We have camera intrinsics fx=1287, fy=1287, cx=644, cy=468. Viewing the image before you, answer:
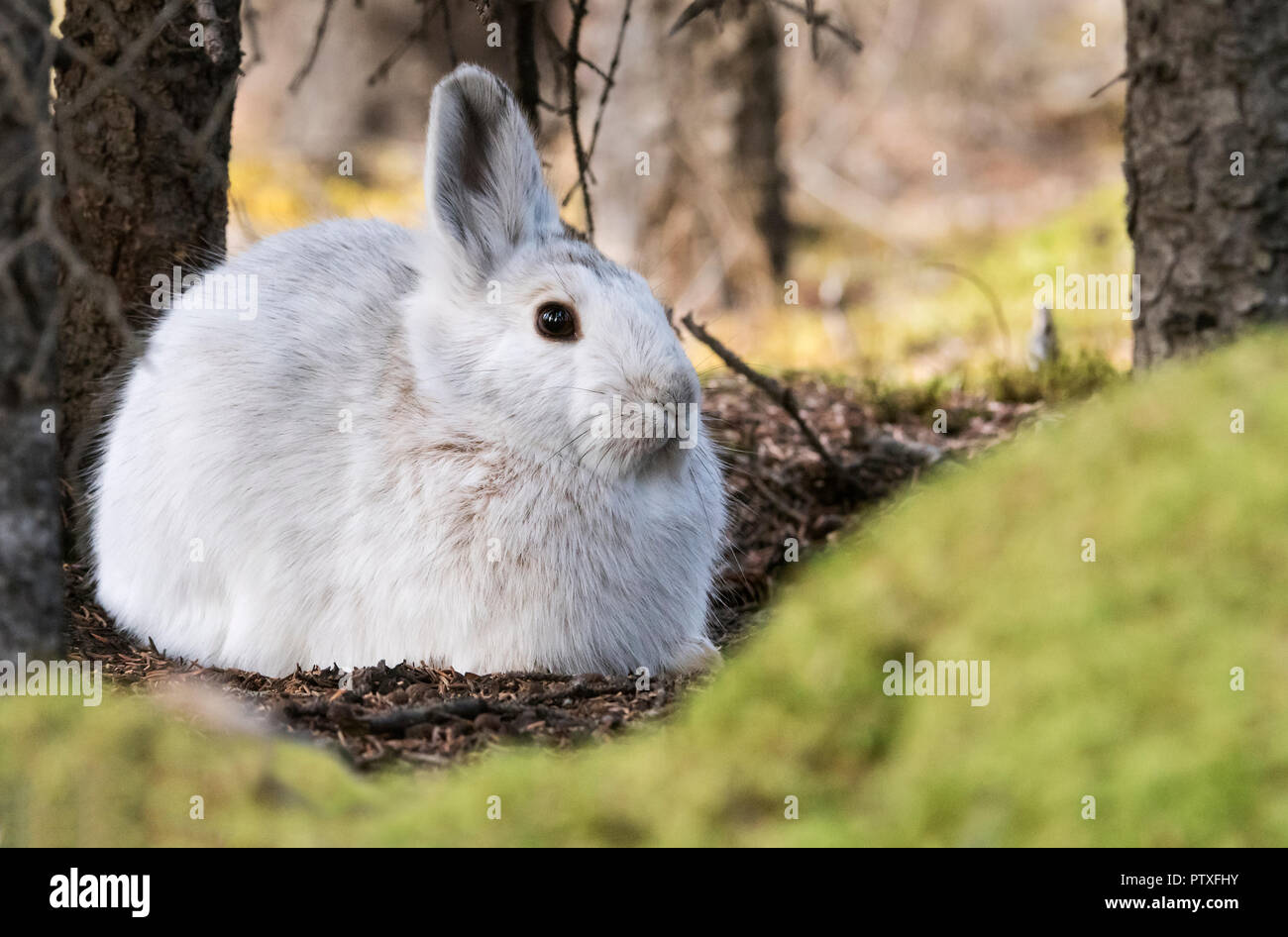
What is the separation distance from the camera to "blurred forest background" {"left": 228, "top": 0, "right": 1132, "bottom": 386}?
11.8 m

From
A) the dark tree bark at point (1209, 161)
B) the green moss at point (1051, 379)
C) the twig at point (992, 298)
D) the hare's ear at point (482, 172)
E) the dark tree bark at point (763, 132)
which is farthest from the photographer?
the dark tree bark at point (763, 132)

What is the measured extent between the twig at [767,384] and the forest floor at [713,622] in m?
0.16

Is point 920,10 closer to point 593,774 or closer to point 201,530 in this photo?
point 201,530

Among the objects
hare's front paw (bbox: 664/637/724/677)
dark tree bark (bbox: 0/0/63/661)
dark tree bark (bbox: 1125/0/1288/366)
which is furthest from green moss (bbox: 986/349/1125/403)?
dark tree bark (bbox: 0/0/63/661)

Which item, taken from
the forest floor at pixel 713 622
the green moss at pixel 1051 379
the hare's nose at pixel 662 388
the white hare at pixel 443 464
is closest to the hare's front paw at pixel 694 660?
the white hare at pixel 443 464

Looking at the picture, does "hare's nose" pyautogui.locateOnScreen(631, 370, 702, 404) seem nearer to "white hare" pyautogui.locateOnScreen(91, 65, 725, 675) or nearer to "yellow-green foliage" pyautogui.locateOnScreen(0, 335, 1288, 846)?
"white hare" pyautogui.locateOnScreen(91, 65, 725, 675)

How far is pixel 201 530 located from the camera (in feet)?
16.7

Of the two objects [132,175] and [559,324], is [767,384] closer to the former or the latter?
[559,324]

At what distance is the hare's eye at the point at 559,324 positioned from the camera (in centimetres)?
494

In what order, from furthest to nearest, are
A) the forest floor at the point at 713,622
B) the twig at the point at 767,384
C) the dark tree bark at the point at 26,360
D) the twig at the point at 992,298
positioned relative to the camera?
the twig at the point at 992,298
the twig at the point at 767,384
the forest floor at the point at 713,622
the dark tree bark at the point at 26,360

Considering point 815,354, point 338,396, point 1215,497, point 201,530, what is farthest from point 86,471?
point 815,354

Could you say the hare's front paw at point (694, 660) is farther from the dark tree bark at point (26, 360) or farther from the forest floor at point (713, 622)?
the dark tree bark at point (26, 360)
